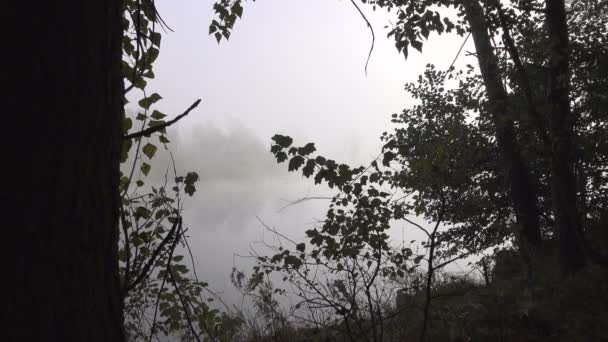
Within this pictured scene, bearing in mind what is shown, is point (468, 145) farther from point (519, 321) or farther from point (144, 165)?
point (144, 165)

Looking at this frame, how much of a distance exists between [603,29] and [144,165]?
7.35m

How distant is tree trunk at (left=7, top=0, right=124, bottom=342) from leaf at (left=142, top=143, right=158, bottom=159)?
83 cm

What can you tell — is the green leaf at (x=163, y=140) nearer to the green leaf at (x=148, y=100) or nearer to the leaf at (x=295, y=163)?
the green leaf at (x=148, y=100)

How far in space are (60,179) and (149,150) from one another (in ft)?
3.18

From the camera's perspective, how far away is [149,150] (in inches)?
66.1

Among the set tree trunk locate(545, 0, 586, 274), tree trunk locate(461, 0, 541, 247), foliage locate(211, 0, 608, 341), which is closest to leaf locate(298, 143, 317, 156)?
foliage locate(211, 0, 608, 341)

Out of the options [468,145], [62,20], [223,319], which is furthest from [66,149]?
[468,145]

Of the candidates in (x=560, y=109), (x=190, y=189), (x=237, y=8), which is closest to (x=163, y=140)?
(x=190, y=189)

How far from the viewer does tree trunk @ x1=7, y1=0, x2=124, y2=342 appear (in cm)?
68

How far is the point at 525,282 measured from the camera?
17.4 feet

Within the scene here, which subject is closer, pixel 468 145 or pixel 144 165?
pixel 144 165

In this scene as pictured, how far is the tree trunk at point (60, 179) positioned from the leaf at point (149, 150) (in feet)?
2.73

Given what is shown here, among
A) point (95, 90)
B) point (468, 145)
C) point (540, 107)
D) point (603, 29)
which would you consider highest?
point (603, 29)

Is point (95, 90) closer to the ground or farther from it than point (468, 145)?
closer to the ground
